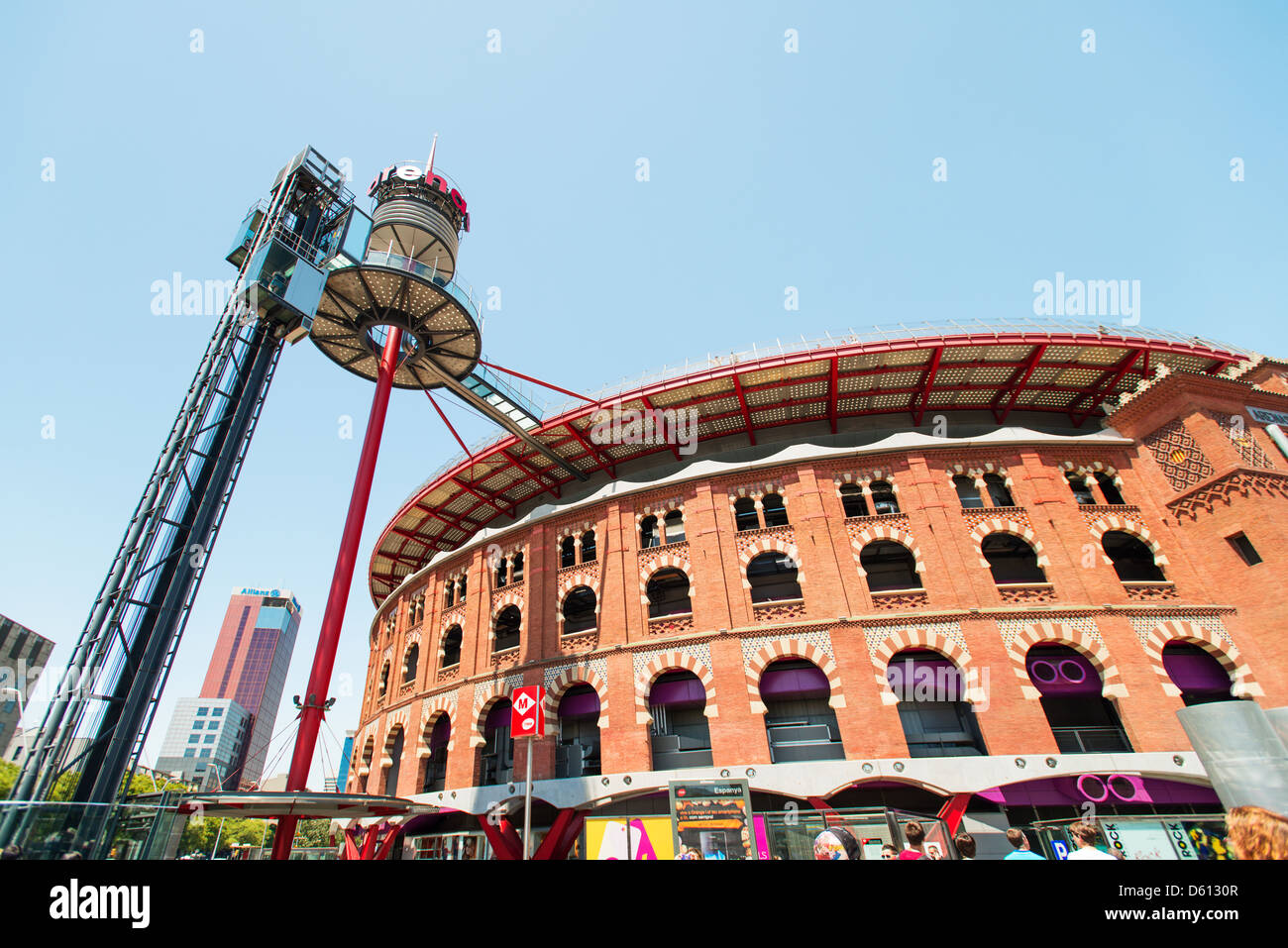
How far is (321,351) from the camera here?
23578mm

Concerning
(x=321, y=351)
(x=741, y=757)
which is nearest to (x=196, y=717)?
(x=321, y=351)


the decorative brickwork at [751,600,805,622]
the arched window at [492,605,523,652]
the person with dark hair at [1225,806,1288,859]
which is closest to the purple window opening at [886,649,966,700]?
A: the decorative brickwork at [751,600,805,622]

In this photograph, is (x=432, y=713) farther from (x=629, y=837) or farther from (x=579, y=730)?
(x=629, y=837)

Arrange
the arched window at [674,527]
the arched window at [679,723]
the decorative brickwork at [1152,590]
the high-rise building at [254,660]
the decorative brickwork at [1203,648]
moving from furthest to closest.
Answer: the high-rise building at [254,660], the arched window at [674,527], the arched window at [679,723], the decorative brickwork at [1152,590], the decorative brickwork at [1203,648]

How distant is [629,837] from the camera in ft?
45.0

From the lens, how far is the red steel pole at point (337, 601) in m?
15.6

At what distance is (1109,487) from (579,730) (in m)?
22.9

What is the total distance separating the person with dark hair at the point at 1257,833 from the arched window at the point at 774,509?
18753 millimetres

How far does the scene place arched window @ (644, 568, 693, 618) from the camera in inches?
927

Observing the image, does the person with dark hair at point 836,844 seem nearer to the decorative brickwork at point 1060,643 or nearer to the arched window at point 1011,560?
the decorative brickwork at point 1060,643

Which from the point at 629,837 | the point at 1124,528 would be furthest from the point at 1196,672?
the point at 629,837

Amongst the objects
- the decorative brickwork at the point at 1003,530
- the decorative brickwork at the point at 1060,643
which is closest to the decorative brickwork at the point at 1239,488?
the decorative brickwork at the point at 1003,530
